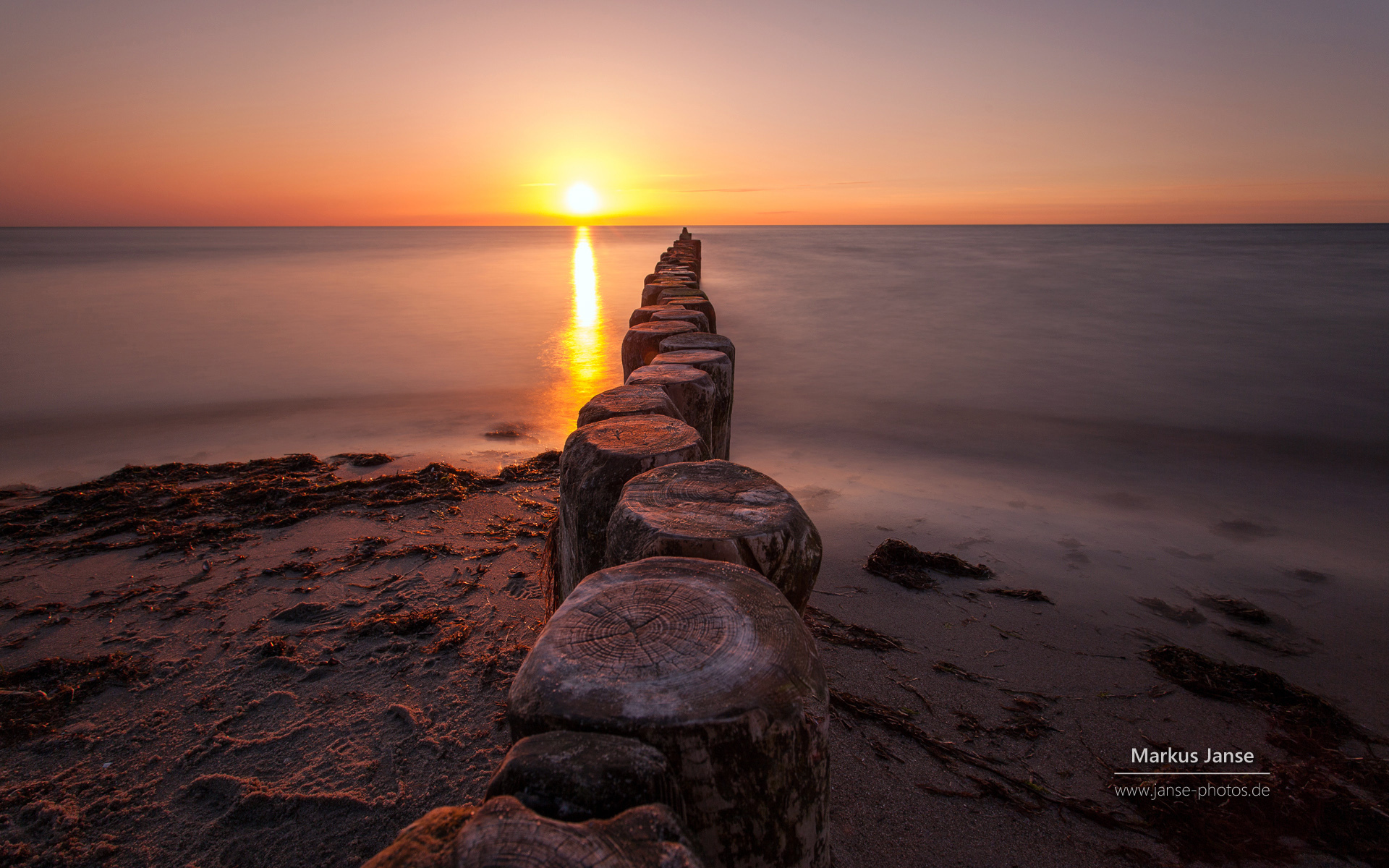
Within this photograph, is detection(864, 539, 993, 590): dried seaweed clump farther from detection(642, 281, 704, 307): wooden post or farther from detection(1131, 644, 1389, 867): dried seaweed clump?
detection(642, 281, 704, 307): wooden post

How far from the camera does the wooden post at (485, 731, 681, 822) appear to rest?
876mm

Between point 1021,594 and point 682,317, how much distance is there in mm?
2690

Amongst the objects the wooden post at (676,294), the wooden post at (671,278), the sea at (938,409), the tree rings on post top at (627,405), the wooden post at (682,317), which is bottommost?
the sea at (938,409)

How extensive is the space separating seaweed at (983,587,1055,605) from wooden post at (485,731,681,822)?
2853 millimetres

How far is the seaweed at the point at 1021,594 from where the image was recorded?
3.28 meters

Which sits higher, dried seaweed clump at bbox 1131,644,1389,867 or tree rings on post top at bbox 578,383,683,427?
tree rings on post top at bbox 578,383,683,427

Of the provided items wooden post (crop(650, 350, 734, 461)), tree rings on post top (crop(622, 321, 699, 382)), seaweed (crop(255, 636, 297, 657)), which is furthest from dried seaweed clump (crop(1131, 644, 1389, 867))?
seaweed (crop(255, 636, 297, 657))

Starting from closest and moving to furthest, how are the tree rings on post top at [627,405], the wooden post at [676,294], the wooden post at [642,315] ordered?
the tree rings on post top at [627,405]
the wooden post at [642,315]
the wooden post at [676,294]

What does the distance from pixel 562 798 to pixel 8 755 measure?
8.11ft

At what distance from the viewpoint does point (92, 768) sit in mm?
2104

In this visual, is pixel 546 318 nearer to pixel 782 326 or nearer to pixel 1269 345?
pixel 782 326

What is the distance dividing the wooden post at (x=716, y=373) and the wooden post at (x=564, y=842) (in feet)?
7.45

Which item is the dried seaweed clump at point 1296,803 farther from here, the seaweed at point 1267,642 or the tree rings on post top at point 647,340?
the tree rings on post top at point 647,340

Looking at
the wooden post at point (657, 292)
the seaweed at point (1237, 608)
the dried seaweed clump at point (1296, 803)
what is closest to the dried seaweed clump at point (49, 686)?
the dried seaweed clump at point (1296, 803)
